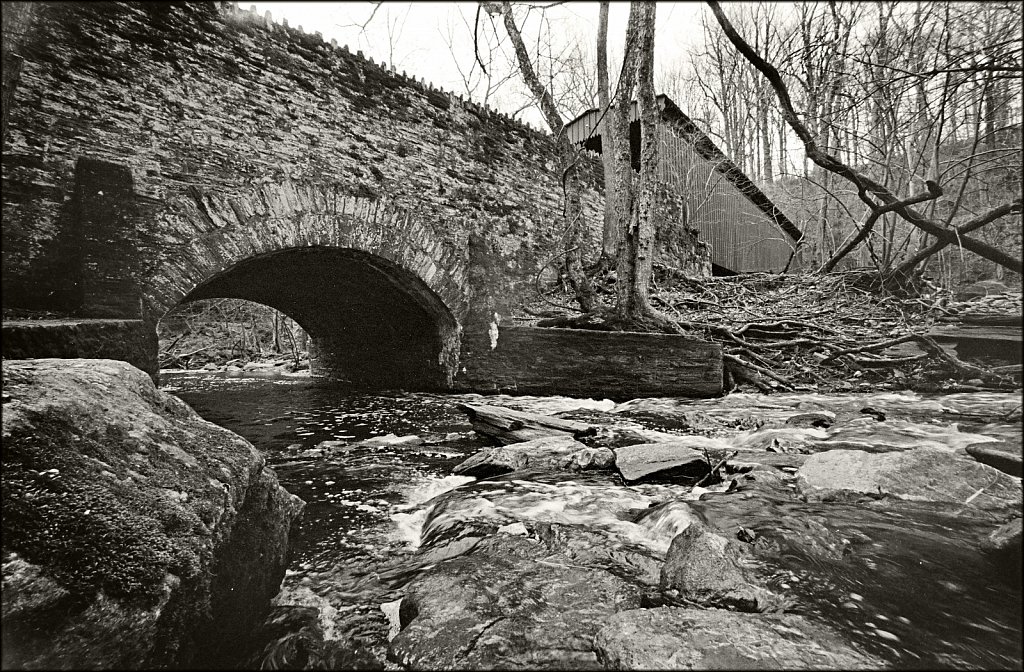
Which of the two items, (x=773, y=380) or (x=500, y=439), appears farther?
(x=773, y=380)

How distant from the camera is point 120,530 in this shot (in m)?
1.47

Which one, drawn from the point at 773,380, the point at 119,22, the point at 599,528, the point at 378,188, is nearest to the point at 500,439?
the point at 599,528

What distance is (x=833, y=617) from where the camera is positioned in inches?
66.2

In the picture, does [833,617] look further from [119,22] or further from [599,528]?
[119,22]

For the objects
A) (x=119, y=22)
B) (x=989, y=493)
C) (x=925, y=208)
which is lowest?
(x=989, y=493)

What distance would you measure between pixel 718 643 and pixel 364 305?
7276 mm

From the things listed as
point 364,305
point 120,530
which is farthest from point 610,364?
point 120,530

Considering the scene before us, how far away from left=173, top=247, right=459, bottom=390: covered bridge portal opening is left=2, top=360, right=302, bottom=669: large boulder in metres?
Result: 3.88

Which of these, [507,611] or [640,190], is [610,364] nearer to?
[640,190]

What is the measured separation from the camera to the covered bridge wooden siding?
15.8m

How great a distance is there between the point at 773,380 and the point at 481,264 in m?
4.39

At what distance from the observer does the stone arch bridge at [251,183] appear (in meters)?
4.08

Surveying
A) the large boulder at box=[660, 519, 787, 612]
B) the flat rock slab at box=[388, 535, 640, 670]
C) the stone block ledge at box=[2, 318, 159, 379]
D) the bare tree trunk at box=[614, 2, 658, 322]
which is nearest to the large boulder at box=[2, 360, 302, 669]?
the flat rock slab at box=[388, 535, 640, 670]

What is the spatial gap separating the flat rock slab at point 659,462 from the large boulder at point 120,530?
2.29 meters
